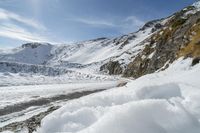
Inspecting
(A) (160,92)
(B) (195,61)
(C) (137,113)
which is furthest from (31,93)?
(C) (137,113)

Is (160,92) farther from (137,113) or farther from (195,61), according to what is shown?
(195,61)

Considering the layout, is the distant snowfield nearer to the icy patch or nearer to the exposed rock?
the icy patch

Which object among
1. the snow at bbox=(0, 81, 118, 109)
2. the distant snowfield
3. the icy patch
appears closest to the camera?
the distant snowfield

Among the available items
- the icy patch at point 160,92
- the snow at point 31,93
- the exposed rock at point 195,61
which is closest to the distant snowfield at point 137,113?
the icy patch at point 160,92

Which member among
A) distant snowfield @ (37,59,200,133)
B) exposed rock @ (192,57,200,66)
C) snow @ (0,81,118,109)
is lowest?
snow @ (0,81,118,109)

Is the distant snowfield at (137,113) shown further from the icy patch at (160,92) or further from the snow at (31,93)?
the snow at (31,93)

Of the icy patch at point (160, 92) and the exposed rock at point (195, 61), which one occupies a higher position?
the exposed rock at point (195, 61)

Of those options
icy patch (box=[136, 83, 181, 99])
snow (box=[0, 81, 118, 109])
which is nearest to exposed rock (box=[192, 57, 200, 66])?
icy patch (box=[136, 83, 181, 99])

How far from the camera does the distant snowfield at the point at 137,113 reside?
27.1 ft

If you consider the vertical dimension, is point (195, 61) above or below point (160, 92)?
above

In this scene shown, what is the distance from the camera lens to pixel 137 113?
28.4ft

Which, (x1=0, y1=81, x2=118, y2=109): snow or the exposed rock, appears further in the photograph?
(x1=0, y1=81, x2=118, y2=109): snow

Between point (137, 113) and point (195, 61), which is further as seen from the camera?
point (195, 61)

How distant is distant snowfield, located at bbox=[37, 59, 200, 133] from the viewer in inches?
325
